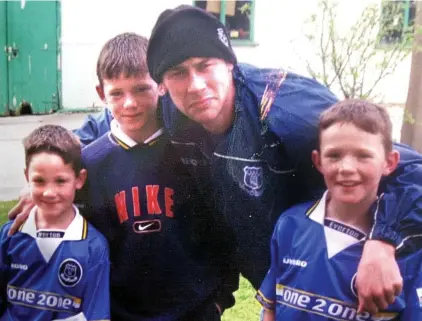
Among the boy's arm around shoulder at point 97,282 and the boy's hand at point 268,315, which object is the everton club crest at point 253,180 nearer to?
the boy's hand at point 268,315

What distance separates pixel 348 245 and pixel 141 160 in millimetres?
482

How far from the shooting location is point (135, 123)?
3.78 feet

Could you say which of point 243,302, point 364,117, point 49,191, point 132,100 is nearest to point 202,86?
point 132,100

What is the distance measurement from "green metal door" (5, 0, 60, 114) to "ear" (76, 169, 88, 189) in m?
0.16

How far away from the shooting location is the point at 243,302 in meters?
1.22

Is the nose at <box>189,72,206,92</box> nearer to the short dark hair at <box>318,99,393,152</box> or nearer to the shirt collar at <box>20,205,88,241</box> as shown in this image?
the short dark hair at <box>318,99,393,152</box>

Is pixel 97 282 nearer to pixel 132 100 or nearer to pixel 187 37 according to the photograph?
pixel 132 100

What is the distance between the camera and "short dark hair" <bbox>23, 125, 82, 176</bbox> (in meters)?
1.15

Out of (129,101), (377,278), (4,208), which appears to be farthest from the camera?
(4,208)

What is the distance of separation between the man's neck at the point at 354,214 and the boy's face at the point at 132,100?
16.9 inches

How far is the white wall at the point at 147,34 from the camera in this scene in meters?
1.14

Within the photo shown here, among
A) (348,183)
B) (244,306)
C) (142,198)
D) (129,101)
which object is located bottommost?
(244,306)

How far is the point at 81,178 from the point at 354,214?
58cm

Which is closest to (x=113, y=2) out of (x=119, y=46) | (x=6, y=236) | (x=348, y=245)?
(x=119, y=46)
